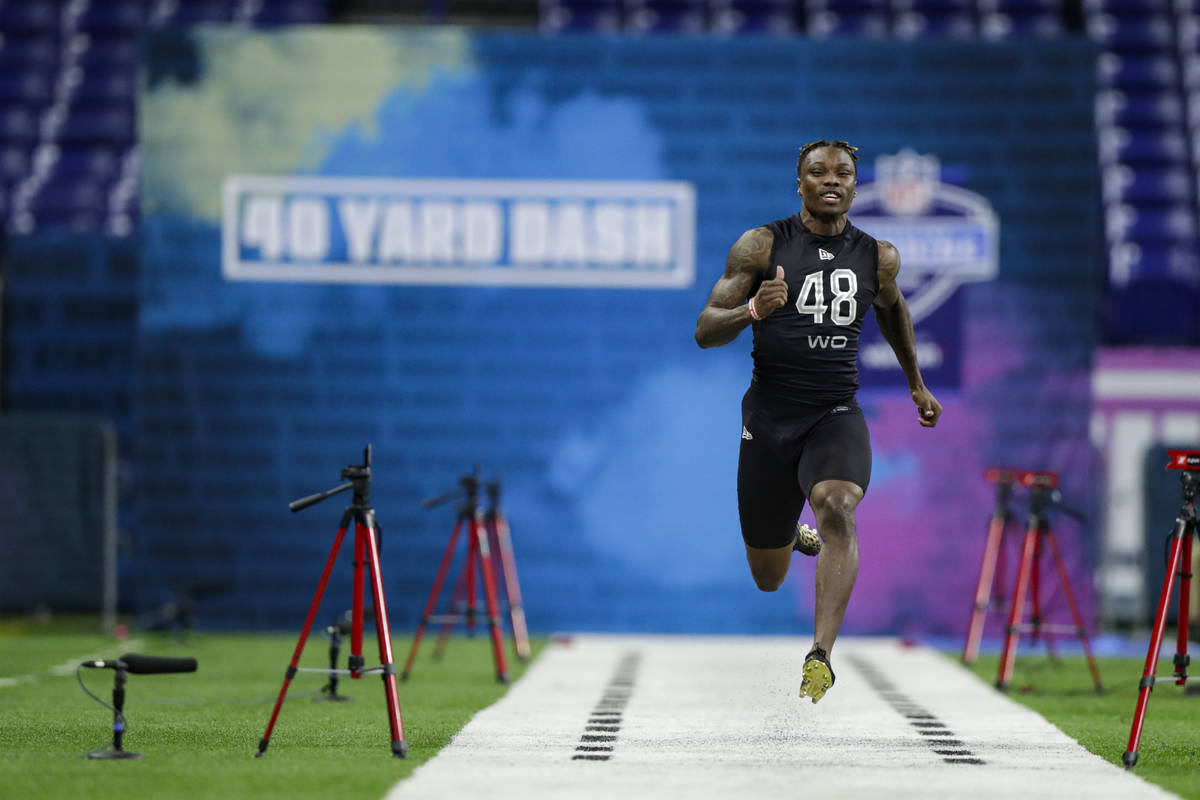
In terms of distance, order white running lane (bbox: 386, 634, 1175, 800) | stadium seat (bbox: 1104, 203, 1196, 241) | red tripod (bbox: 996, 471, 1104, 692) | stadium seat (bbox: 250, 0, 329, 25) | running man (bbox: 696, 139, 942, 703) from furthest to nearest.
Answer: stadium seat (bbox: 250, 0, 329, 25), stadium seat (bbox: 1104, 203, 1196, 241), red tripod (bbox: 996, 471, 1104, 692), running man (bbox: 696, 139, 942, 703), white running lane (bbox: 386, 634, 1175, 800)

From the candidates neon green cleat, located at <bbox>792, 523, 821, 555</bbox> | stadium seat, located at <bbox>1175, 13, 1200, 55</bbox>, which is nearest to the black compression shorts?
neon green cleat, located at <bbox>792, 523, 821, 555</bbox>

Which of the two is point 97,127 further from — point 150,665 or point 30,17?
point 150,665

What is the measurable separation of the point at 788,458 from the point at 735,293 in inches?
26.2

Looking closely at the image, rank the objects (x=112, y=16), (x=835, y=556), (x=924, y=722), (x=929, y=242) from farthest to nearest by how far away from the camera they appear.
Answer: (x=112, y=16), (x=929, y=242), (x=924, y=722), (x=835, y=556)

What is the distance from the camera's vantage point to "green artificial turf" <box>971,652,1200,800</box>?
18.4 ft

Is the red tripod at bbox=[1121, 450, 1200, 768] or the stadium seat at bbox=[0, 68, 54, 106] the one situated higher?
the stadium seat at bbox=[0, 68, 54, 106]

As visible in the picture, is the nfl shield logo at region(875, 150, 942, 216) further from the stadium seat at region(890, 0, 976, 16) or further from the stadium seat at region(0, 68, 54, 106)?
the stadium seat at region(0, 68, 54, 106)

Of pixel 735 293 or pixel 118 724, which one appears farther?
pixel 735 293

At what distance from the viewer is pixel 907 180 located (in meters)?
11.6


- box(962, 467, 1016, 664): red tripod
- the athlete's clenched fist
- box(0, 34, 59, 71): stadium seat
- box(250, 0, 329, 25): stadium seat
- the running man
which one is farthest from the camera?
box(0, 34, 59, 71): stadium seat

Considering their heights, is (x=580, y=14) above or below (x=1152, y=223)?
above

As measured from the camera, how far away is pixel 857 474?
5.78m

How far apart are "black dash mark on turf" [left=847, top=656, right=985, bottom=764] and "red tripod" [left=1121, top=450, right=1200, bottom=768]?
21.4 inches

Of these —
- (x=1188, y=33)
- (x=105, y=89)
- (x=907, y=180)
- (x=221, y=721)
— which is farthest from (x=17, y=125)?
(x=1188, y=33)
